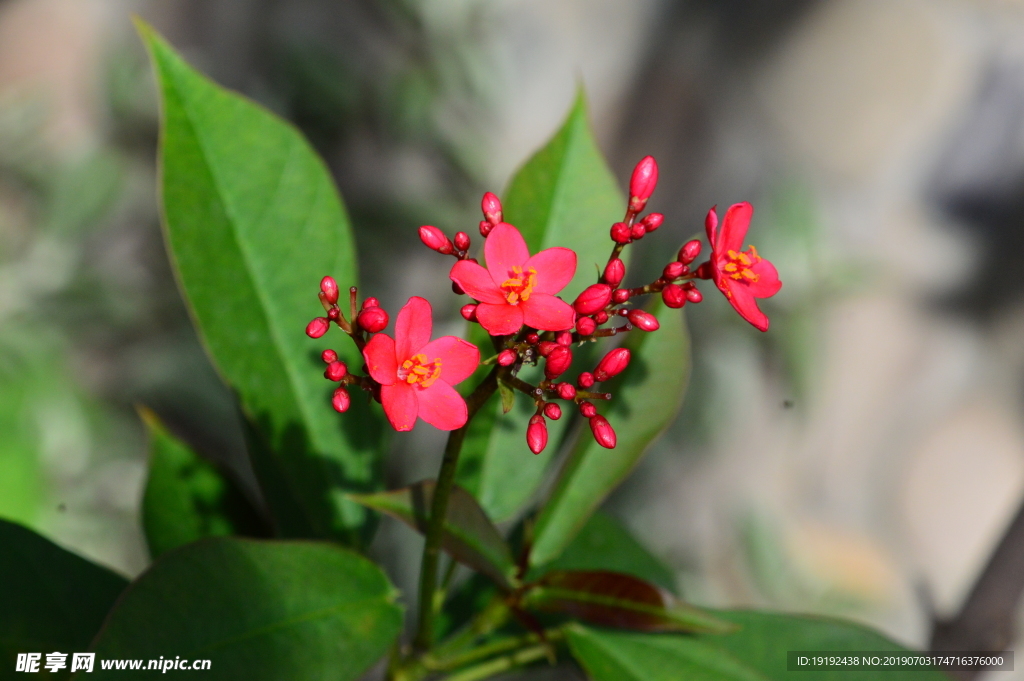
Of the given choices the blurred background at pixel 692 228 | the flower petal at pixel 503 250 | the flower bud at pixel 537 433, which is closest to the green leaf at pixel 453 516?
the flower bud at pixel 537 433

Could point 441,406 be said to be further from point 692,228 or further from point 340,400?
point 692,228

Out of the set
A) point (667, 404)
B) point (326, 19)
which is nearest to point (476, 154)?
point (326, 19)

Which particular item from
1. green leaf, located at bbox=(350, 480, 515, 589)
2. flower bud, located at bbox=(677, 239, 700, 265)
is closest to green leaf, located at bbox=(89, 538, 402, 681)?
green leaf, located at bbox=(350, 480, 515, 589)

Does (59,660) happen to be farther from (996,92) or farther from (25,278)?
(996,92)

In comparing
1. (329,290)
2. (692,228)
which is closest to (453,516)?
(329,290)

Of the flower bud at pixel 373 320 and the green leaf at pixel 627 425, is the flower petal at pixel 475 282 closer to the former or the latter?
the flower bud at pixel 373 320

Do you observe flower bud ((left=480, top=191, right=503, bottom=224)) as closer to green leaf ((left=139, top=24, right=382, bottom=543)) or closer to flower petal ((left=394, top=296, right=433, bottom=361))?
flower petal ((left=394, top=296, right=433, bottom=361))
